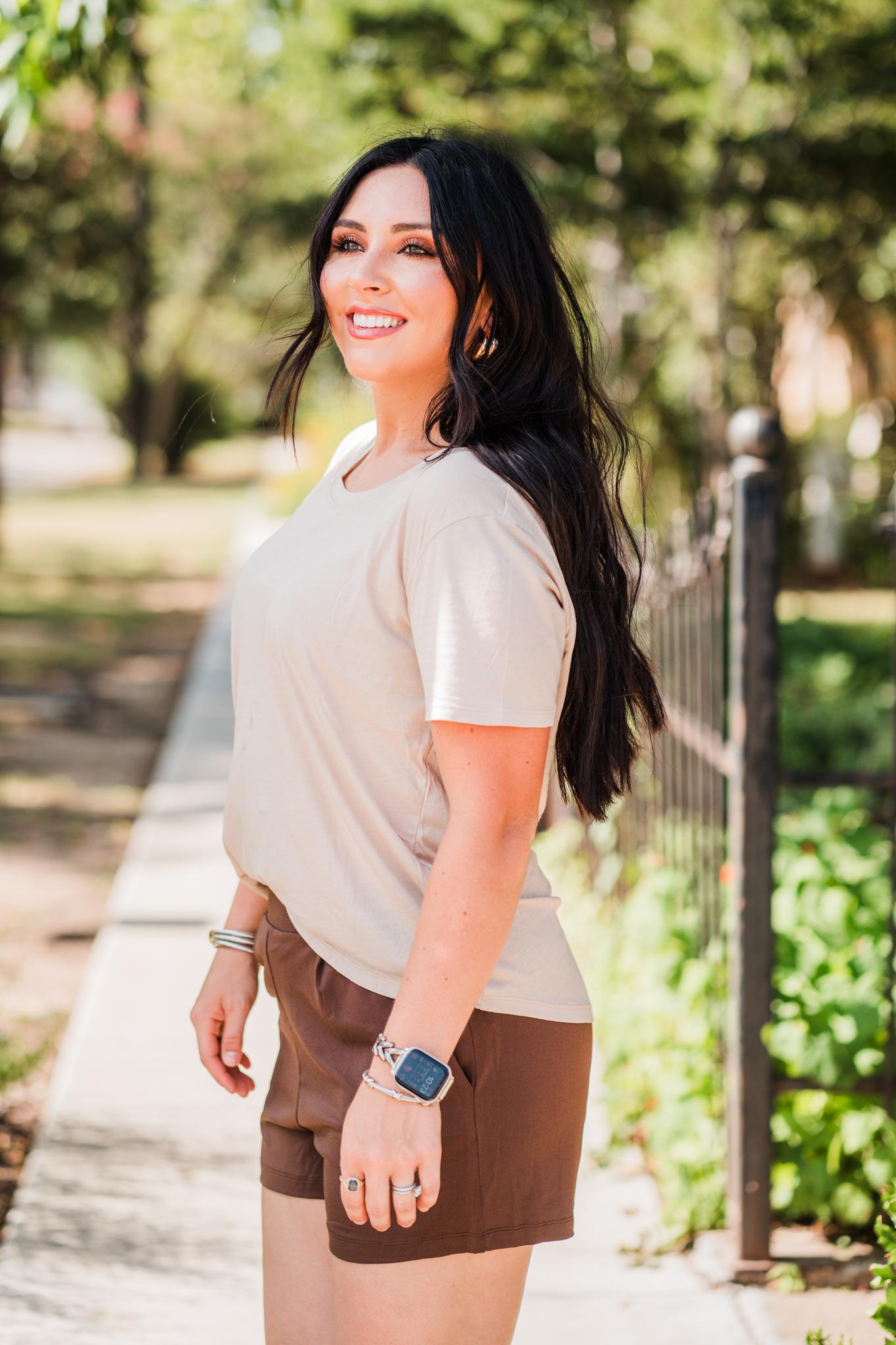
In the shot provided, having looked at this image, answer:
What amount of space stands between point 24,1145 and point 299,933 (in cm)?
243

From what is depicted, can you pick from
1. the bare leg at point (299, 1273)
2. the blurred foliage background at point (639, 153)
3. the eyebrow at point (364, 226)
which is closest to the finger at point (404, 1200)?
the bare leg at point (299, 1273)

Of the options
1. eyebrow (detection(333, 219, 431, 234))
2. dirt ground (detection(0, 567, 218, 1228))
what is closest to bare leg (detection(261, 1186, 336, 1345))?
eyebrow (detection(333, 219, 431, 234))

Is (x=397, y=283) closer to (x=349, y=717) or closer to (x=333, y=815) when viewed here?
(x=349, y=717)

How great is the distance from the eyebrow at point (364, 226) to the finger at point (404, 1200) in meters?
1.02

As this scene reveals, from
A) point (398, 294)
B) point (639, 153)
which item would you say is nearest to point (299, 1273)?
point (398, 294)

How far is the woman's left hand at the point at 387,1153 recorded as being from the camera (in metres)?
1.45

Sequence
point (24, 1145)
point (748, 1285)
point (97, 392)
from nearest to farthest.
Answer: point (748, 1285) → point (24, 1145) → point (97, 392)

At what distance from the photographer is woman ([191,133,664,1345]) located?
4.83 feet

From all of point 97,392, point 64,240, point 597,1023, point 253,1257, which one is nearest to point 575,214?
point 64,240

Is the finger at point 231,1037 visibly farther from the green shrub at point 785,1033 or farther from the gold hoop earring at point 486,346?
the green shrub at point 785,1033

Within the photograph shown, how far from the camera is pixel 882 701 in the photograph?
27.0ft

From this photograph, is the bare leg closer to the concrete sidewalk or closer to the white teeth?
the white teeth

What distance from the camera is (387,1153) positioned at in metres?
1.45

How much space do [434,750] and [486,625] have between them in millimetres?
175
